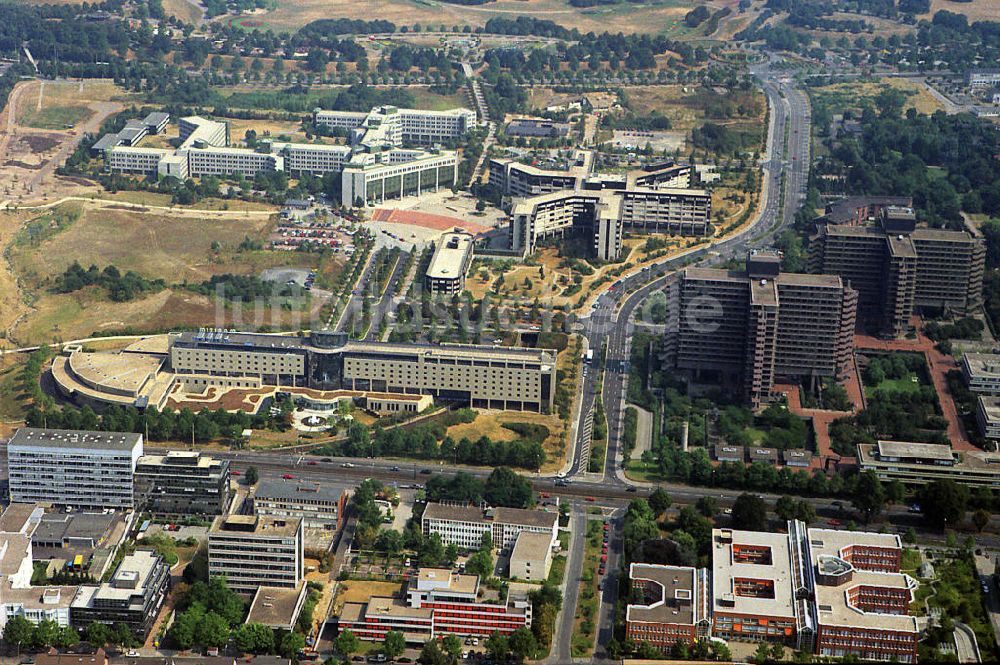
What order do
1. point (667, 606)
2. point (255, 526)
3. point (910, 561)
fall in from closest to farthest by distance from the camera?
1. point (667, 606)
2. point (255, 526)
3. point (910, 561)

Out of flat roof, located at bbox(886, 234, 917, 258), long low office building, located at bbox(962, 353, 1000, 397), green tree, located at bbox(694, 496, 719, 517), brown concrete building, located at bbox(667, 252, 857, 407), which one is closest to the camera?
green tree, located at bbox(694, 496, 719, 517)

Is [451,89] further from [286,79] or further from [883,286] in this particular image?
[883,286]

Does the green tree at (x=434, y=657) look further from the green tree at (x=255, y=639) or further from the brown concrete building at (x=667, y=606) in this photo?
the brown concrete building at (x=667, y=606)

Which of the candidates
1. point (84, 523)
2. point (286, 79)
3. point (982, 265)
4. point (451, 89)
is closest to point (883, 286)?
point (982, 265)

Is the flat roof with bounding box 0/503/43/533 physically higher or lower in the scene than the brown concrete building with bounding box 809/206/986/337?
lower

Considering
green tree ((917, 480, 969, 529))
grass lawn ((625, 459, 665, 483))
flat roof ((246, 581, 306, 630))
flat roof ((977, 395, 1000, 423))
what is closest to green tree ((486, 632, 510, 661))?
flat roof ((246, 581, 306, 630))

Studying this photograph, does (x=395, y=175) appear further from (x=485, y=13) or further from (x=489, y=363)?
(x=485, y=13)

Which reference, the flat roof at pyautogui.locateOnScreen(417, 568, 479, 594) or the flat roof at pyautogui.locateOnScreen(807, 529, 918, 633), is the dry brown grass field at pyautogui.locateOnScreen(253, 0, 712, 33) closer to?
the flat roof at pyautogui.locateOnScreen(807, 529, 918, 633)

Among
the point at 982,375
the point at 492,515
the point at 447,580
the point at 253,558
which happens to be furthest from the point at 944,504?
the point at 253,558
